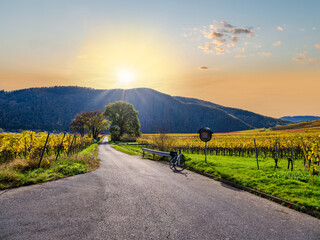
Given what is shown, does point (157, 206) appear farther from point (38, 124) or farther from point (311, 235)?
point (38, 124)

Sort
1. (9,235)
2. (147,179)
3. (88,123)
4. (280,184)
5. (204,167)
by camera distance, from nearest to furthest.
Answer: (9,235), (280,184), (147,179), (204,167), (88,123)

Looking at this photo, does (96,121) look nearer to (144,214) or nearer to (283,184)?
(283,184)

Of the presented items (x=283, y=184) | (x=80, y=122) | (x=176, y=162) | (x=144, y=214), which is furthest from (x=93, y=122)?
(x=144, y=214)

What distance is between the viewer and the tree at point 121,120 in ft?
227

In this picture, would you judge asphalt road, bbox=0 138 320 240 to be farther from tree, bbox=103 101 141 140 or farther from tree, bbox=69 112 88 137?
tree, bbox=69 112 88 137

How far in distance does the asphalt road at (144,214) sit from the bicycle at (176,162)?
6108 millimetres

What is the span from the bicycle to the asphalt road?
611 centimetres

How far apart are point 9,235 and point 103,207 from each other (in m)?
2.46

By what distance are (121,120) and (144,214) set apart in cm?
6530

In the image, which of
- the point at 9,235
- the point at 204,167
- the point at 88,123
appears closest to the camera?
the point at 9,235

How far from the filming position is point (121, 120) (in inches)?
2751

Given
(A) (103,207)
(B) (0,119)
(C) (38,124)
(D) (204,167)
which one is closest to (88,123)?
(D) (204,167)

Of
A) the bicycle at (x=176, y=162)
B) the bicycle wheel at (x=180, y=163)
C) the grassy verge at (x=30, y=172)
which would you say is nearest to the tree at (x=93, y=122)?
the bicycle wheel at (x=180, y=163)

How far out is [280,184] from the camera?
29.7 feet
